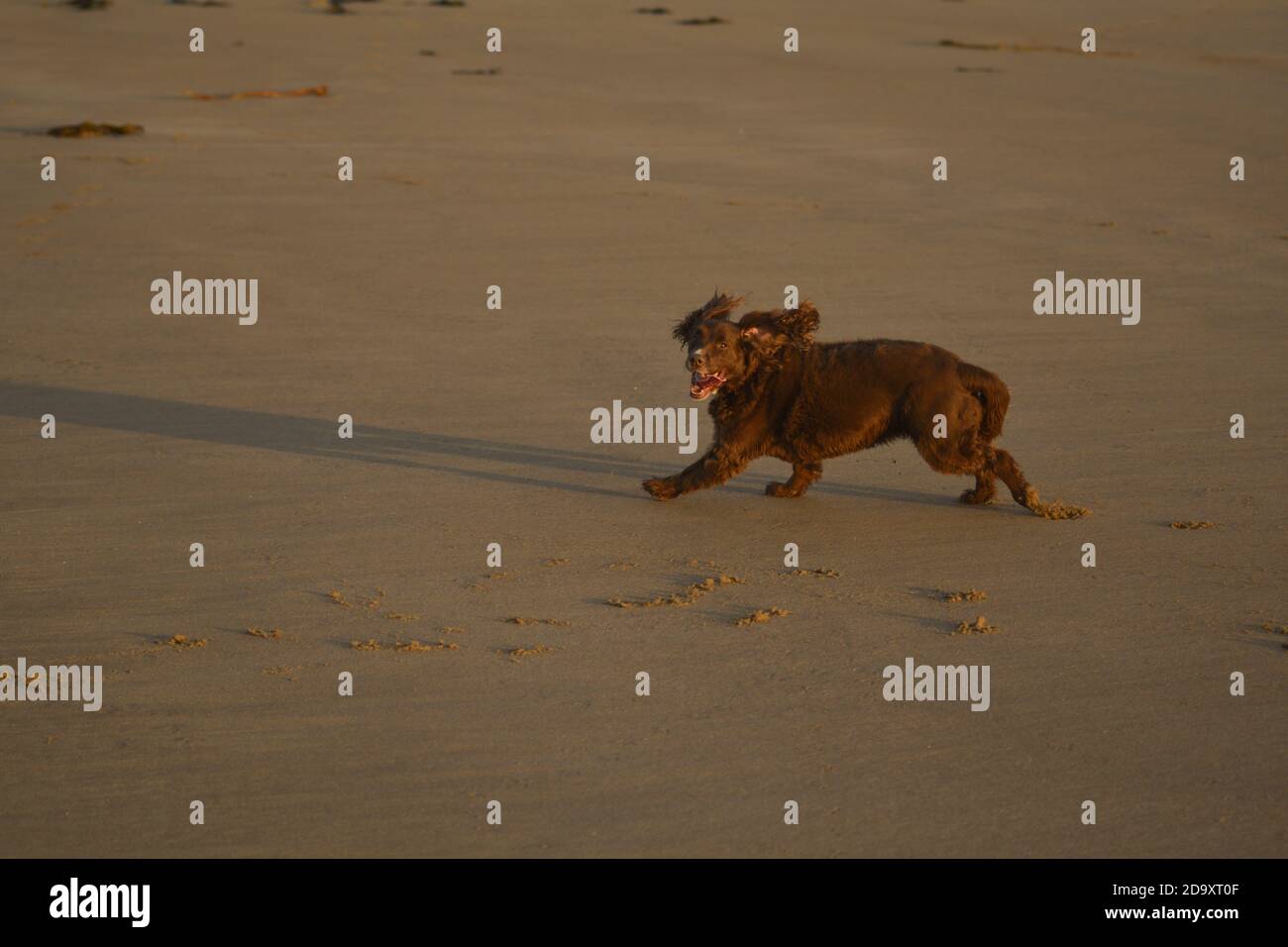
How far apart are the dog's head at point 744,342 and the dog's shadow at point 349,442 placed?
2.58 ft

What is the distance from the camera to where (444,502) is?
28.8 feet

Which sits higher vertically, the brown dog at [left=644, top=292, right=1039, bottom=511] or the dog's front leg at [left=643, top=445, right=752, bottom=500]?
the brown dog at [left=644, top=292, right=1039, bottom=511]

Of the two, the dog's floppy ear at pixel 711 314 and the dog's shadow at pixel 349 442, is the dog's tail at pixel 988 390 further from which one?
Answer: the dog's floppy ear at pixel 711 314

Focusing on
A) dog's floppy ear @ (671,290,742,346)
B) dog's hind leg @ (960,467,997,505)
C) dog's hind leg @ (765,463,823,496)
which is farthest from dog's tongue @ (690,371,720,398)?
dog's hind leg @ (960,467,997,505)

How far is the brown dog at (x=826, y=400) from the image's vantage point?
27.4 ft

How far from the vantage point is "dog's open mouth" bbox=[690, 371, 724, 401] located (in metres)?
8.47

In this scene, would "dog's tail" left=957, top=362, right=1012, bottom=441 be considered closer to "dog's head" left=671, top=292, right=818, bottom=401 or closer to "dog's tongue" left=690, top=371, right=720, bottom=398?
"dog's head" left=671, top=292, right=818, bottom=401

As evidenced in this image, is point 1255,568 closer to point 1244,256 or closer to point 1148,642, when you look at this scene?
point 1148,642

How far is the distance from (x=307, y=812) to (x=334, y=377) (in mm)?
6030

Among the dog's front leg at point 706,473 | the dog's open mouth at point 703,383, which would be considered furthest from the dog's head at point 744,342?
the dog's front leg at point 706,473

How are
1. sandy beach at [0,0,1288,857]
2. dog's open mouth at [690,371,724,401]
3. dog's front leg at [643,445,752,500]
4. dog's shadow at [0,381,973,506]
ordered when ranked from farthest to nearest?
dog's shadow at [0,381,973,506], dog's front leg at [643,445,752,500], dog's open mouth at [690,371,724,401], sandy beach at [0,0,1288,857]

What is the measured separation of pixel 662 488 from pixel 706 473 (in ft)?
0.95

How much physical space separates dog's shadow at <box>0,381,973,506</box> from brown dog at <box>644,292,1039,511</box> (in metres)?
0.47

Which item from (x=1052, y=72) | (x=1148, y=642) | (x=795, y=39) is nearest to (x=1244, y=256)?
(x=1148, y=642)
